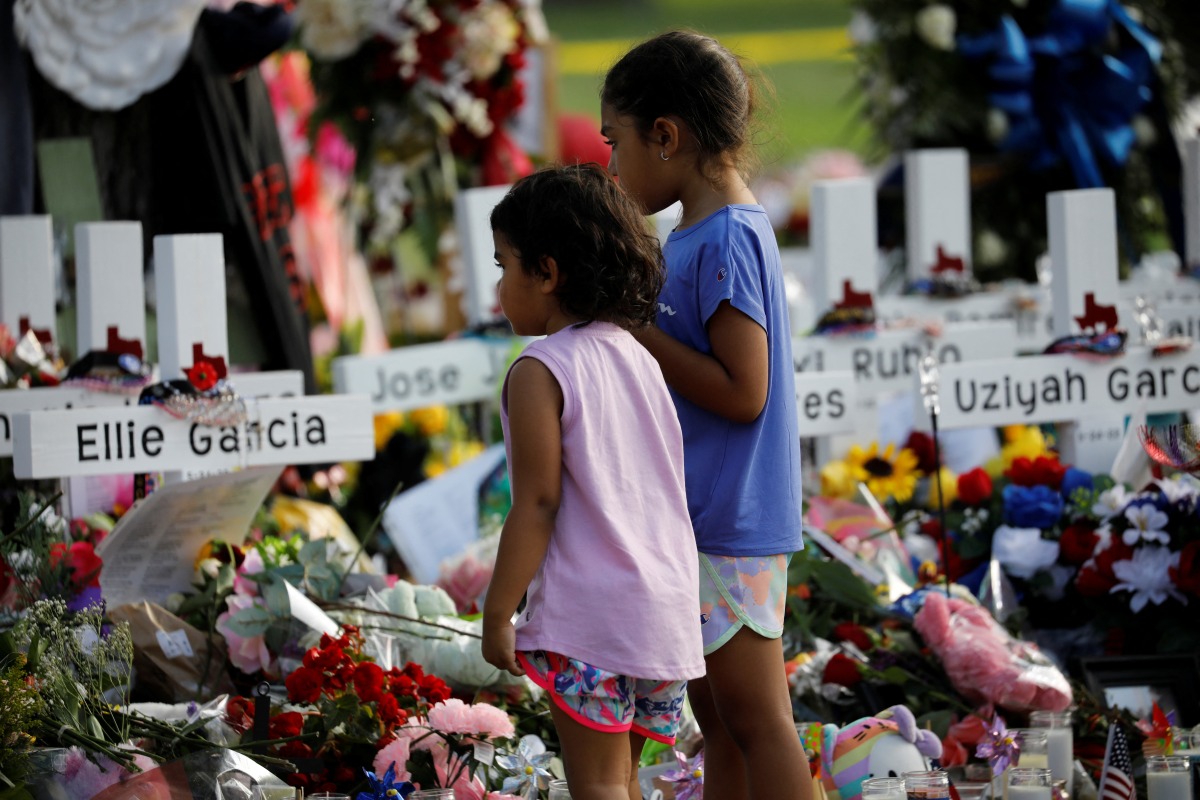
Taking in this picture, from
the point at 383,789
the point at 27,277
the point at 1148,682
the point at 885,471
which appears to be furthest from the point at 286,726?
the point at 885,471

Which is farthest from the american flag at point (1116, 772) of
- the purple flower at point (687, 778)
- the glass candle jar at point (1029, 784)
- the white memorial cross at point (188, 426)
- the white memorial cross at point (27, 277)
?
the white memorial cross at point (27, 277)

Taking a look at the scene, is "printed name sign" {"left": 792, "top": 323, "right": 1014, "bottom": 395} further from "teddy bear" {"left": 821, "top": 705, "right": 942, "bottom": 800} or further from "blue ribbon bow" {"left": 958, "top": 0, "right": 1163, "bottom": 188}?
"blue ribbon bow" {"left": 958, "top": 0, "right": 1163, "bottom": 188}

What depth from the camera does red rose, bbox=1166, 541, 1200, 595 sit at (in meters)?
2.95

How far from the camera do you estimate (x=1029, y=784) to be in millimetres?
2248

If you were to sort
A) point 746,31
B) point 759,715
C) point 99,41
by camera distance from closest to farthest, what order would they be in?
point 759,715 → point 99,41 → point 746,31

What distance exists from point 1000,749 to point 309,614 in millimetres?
1137

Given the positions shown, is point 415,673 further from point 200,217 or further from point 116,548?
point 200,217

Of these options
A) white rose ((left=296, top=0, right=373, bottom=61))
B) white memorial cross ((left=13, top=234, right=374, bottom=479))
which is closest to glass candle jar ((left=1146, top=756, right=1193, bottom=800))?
white memorial cross ((left=13, top=234, right=374, bottom=479))

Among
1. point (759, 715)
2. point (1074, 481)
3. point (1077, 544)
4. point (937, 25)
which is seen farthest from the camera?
point (937, 25)

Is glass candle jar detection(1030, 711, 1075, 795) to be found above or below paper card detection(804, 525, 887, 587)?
below

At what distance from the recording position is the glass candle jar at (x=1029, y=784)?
7.34 ft

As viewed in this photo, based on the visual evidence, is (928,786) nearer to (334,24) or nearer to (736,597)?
(736,597)

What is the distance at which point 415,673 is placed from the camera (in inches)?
96.1

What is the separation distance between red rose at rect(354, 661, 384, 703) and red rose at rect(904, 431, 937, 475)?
1.90 m
